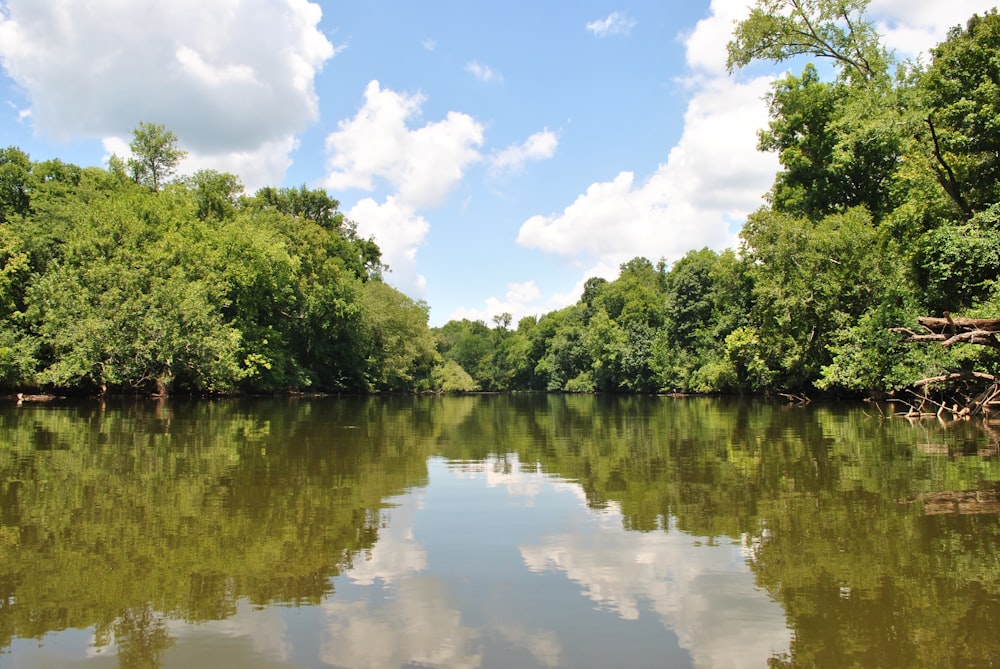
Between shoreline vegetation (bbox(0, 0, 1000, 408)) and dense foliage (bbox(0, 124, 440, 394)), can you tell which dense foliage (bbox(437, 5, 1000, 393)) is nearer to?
shoreline vegetation (bbox(0, 0, 1000, 408))

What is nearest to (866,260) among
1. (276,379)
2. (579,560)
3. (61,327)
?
(579,560)

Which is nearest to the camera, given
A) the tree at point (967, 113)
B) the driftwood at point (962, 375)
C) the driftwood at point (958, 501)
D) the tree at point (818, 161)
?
the driftwood at point (958, 501)

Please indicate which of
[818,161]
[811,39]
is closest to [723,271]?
[818,161]

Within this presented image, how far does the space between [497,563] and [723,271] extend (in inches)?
1756

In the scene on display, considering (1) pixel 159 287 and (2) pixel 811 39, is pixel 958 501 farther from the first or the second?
(1) pixel 159 287

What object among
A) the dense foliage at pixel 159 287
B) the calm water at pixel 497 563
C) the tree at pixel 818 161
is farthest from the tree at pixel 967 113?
the dense foliage at pixel 159 287

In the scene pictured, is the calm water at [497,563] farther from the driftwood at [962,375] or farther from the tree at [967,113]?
the tree at [967,113]

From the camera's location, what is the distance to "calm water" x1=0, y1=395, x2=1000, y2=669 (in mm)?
4293

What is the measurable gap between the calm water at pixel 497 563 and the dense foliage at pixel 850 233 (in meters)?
13.1

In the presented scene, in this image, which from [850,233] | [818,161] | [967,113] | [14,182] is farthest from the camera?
[14,182]

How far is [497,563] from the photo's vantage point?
6312 millimetres

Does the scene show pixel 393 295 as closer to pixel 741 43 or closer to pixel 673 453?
pixel 741 43

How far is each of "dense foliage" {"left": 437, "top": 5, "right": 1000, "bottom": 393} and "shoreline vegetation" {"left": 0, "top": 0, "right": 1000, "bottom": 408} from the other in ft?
0.33

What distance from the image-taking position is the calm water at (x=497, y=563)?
14.1 ft
